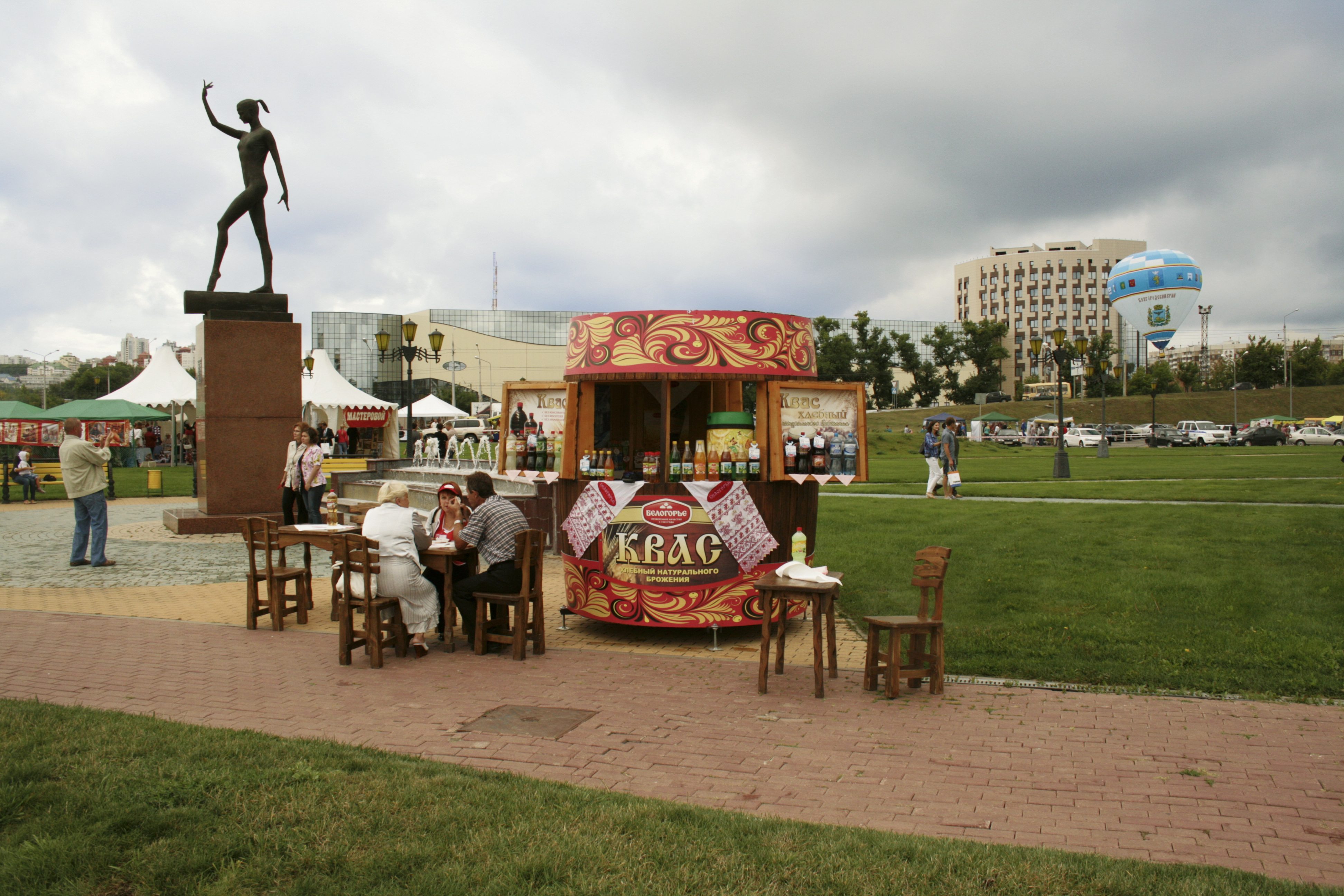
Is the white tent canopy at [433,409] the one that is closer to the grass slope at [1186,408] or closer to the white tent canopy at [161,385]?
the white tent canopy at [161,385]

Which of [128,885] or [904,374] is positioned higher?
[904,374]

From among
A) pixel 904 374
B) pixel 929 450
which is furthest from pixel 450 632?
pixel 904 374

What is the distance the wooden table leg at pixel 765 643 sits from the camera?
6.54 m

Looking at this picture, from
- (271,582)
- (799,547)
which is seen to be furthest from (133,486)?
(799,547)

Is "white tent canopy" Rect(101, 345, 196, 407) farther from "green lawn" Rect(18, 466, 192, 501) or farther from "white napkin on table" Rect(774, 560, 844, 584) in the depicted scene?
"white napkin on table" Rect(774, 560, 844, 584)

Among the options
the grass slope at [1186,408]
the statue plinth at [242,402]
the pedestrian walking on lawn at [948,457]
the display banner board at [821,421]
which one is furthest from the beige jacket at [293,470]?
the grass slope at [1186,408]

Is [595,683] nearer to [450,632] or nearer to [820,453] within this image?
[450,632]

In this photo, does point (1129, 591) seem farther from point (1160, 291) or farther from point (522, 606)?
point (1160, 291)

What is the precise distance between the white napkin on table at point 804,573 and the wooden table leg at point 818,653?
180mm

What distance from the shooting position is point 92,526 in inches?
487

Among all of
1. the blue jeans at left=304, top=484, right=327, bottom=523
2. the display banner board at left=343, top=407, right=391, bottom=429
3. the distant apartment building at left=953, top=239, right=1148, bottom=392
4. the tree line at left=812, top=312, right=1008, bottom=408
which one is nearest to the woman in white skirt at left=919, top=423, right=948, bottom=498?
the blue jeans at left=304, top=484, right=327, bottom=523

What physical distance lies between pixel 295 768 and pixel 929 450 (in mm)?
17155

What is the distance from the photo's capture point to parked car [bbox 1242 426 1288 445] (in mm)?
58531

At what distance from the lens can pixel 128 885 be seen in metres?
3.54
